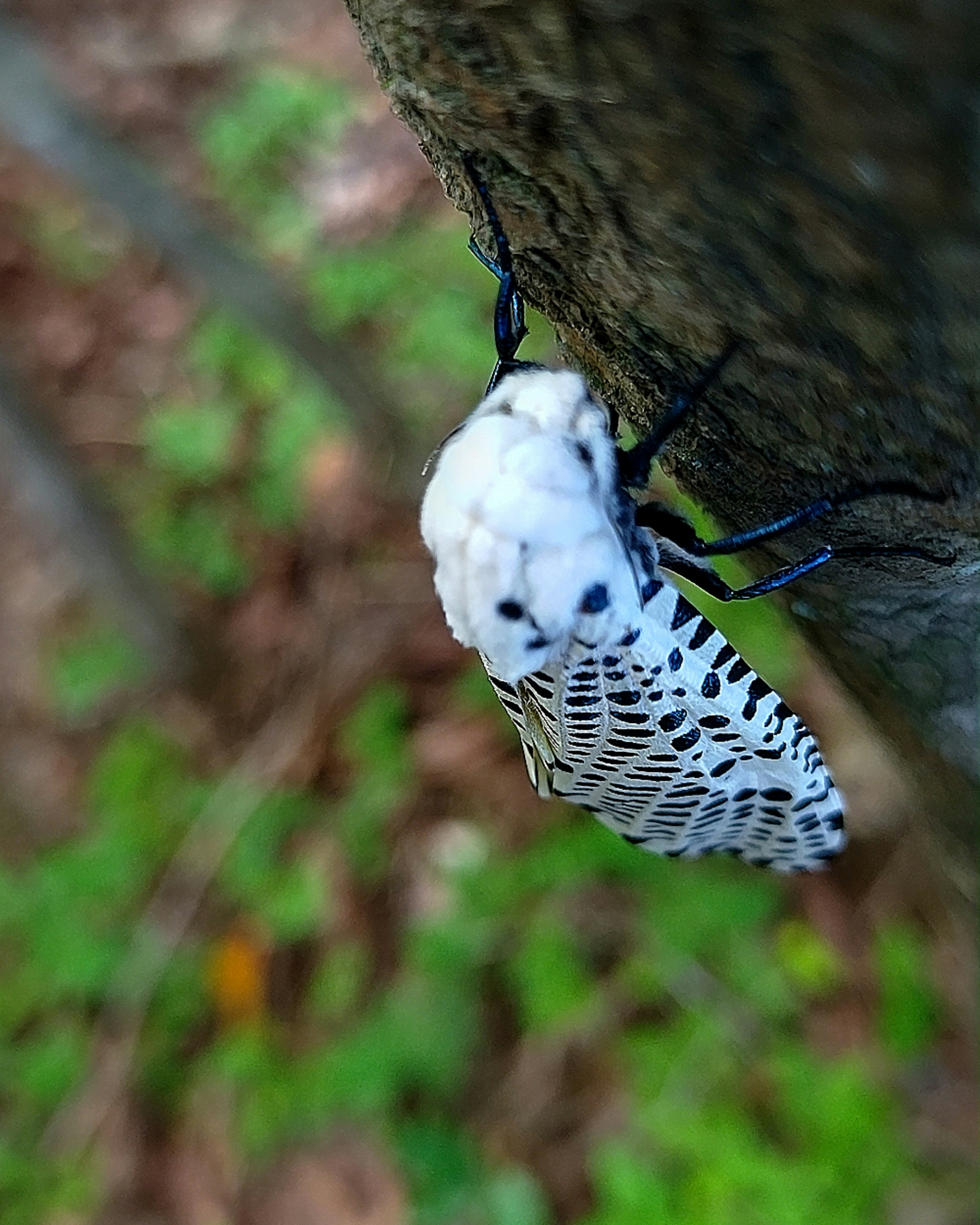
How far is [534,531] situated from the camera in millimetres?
968

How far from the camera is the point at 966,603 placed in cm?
90

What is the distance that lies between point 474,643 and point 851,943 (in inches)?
69.8

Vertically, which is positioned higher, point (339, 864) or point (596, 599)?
point (596, 599)

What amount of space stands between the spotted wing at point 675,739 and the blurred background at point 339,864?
0.53 ft

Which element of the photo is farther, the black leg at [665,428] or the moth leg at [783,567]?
the moth leg at [783,567]

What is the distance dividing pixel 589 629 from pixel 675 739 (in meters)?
0.17

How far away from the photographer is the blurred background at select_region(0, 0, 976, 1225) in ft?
7.55

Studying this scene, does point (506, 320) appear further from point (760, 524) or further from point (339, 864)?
point (339, 864)

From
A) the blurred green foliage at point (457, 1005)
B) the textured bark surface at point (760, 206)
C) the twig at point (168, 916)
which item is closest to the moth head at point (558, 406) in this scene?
the textured bark surface at point (760, 206)

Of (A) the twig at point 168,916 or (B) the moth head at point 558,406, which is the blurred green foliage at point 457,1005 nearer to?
(A) the twig at point 168,916

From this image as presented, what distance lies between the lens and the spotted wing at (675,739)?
1049 millimetres

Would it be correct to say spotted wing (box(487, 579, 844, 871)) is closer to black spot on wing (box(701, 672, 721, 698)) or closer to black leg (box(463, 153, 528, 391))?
black spot on wing (box(701, 672, 721, 698))

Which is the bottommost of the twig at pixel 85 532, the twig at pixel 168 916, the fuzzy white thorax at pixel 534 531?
the twig at pixel 168 916

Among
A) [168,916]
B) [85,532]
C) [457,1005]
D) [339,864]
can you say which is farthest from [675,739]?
Result: [85,532]
